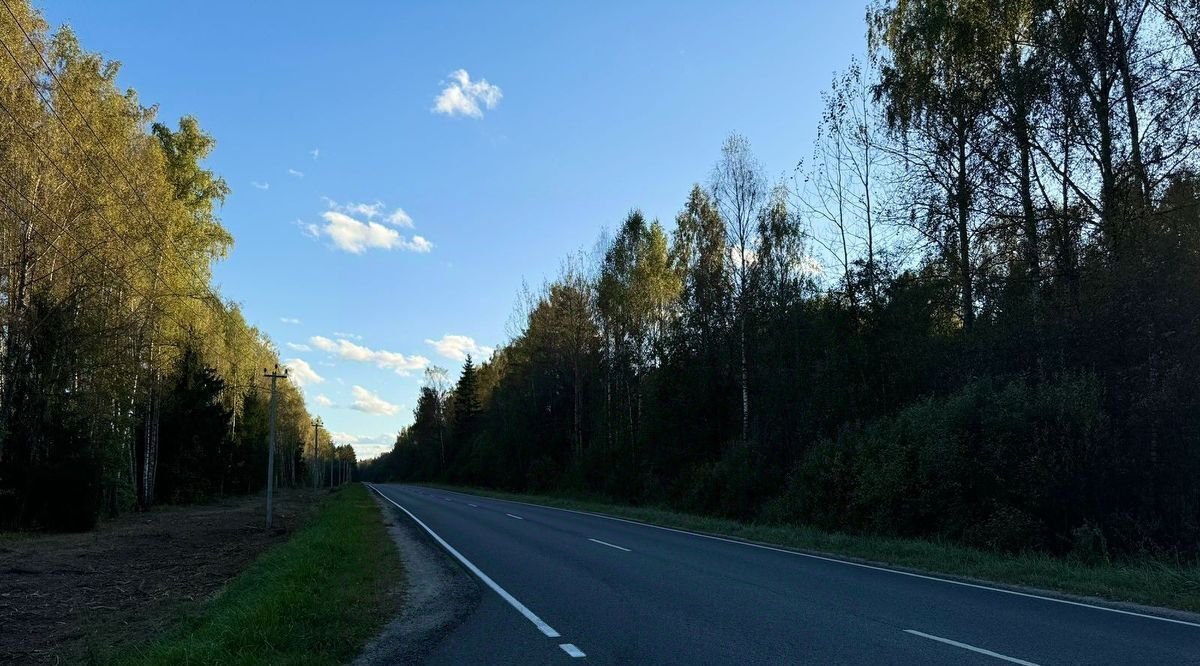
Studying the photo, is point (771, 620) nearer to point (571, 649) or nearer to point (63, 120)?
point (571, 649)

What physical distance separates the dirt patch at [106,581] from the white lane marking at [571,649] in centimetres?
523

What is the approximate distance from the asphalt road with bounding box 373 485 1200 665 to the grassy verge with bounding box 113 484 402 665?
121cm

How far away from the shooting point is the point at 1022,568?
37.4ft

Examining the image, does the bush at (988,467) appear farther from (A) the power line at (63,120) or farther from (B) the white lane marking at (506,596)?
(A) the power line at (63,120)

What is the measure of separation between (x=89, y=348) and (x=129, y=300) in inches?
126

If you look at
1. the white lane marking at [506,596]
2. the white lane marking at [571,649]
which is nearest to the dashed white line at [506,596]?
the white lane marking at [506,596]

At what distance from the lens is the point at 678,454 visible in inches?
1299

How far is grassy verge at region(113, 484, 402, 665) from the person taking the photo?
6438 millimetres

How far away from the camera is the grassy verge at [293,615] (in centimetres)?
644

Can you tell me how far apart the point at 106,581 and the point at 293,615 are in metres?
8.98

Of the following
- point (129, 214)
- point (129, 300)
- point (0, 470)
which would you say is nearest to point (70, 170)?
point (129, 214)

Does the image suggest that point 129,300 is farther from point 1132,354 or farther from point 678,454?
point 1132,354

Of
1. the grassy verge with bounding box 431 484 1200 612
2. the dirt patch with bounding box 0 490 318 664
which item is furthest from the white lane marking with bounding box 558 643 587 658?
the grassy verge with bounding box 431 484 1200 612

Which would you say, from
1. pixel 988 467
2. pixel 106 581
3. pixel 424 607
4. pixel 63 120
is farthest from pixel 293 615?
pixel 63 120
